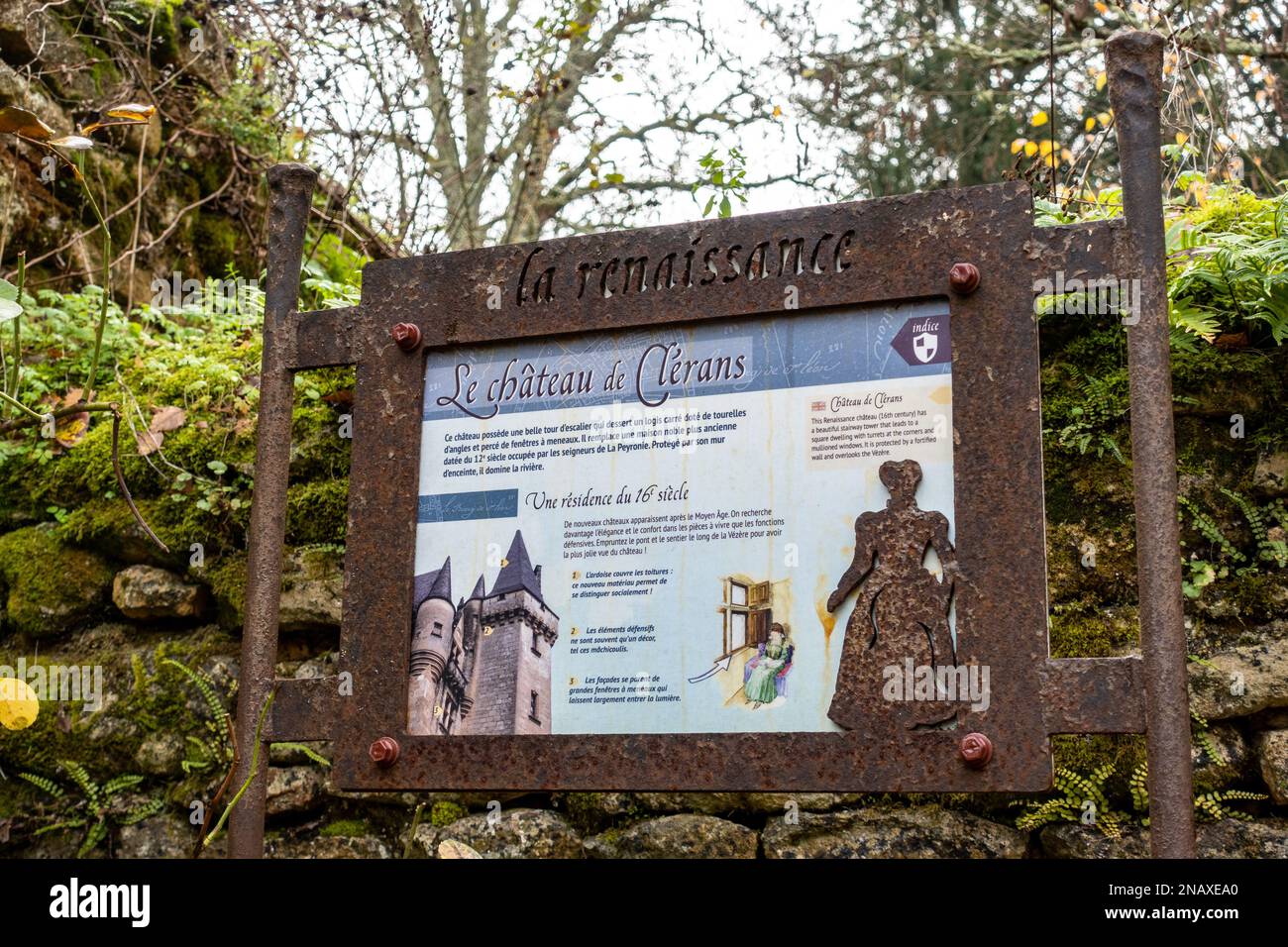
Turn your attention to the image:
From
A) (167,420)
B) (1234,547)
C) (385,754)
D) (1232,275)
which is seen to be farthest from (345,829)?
(1232,275)

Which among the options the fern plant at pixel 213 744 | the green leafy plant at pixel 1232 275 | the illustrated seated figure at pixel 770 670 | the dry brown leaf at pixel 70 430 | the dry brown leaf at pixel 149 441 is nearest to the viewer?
the illustrated seated figure at pixel 770 670

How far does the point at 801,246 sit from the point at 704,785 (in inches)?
57.3

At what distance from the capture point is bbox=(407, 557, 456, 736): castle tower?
3467 millimetres

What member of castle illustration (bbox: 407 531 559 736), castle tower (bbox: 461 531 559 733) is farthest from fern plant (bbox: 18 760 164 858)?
castle tower (bbox: 461 531 559 733)

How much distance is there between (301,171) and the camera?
402cm

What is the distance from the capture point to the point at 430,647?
351cm

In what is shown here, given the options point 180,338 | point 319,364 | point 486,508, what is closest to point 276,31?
point 180,338

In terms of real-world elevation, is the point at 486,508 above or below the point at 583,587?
above

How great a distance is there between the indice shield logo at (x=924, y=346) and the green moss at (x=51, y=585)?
315 cm

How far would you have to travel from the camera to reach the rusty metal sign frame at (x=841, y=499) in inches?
116

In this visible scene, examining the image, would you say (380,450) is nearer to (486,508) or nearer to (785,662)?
(486,508)

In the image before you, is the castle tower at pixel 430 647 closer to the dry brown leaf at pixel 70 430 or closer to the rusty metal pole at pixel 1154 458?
the rusty metal pole at pixel 1154 458

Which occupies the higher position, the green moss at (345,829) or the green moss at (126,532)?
the green moss at (126,532)

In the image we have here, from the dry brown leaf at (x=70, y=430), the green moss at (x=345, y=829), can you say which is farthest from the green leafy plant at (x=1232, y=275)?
the dry brown leaf at (x=70, y=430)
